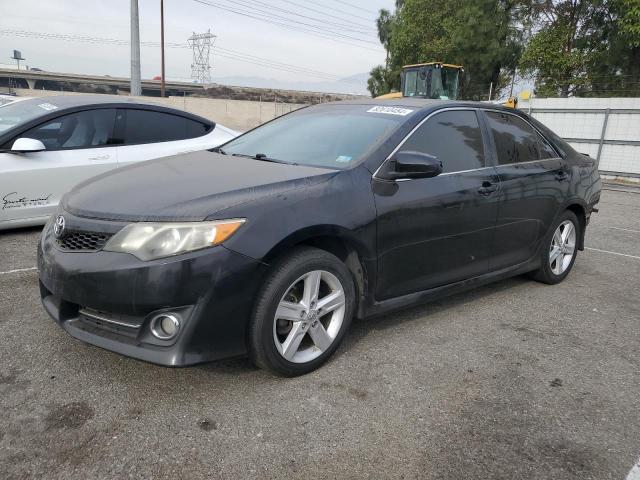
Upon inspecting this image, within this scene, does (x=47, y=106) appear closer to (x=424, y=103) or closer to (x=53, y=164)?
(x=53, y=164)

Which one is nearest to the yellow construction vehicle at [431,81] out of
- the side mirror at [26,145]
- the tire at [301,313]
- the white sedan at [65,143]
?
the white sedan at [65,143]

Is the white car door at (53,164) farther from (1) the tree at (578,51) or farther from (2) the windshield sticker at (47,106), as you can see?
(1) the tree at (578,51)

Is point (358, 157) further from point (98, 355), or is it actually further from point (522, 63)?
point (522, 63)

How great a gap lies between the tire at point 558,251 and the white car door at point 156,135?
12.7 feet

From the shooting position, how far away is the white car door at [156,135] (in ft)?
19.1

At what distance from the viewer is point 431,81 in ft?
71.2

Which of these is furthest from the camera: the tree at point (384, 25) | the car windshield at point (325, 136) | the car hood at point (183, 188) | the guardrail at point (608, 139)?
the tree at point (384, 25)

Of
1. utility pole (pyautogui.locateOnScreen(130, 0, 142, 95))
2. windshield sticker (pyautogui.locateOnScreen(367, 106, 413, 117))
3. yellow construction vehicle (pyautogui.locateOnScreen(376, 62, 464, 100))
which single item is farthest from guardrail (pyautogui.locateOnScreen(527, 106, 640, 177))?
utility pole (pyautogui.locateOnScreen(130, 0, 142, 95))

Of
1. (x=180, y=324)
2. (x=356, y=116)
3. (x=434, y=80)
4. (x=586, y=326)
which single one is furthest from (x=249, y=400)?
(x=434, y=80)

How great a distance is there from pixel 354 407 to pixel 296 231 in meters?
0.92

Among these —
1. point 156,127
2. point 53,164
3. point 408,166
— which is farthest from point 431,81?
point 408,166

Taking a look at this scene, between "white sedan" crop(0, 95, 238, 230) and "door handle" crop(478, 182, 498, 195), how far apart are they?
143 inches

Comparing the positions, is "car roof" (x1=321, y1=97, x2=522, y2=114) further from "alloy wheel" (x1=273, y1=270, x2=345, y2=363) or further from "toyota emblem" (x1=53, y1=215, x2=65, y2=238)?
"toyota emblem" (x1=53, y1=215, x2=65, y2=238)

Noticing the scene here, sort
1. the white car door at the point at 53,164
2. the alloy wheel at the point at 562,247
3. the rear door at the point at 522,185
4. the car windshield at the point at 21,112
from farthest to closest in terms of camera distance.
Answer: the car windshield at the point at 21,112
the white car door at the point at 53,164
the alloy wheel at the point at 562,247
the rear door at the point at 522,185
